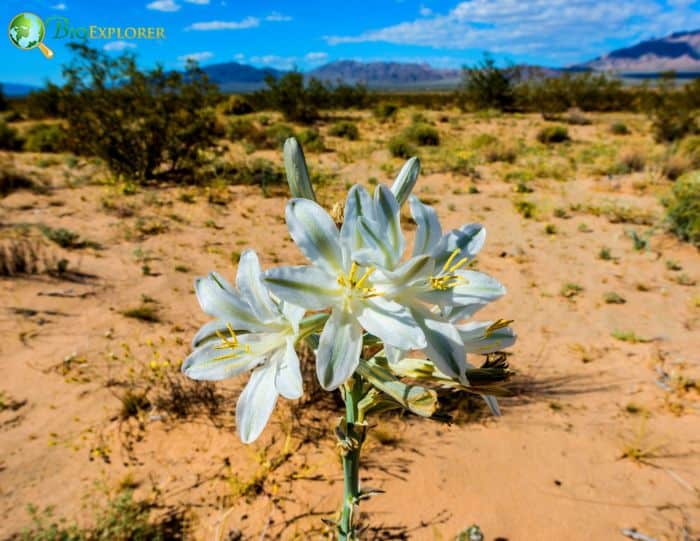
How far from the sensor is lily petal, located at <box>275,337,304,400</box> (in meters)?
1.13

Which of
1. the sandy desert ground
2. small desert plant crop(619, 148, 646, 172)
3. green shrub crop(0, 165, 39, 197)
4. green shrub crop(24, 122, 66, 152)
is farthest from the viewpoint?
green shrub crop(24, 122, 66, 152)

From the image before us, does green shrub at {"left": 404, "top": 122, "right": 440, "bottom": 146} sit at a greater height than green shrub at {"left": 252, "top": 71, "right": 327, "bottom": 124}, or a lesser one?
lesser

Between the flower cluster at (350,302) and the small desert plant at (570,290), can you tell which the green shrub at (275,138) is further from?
the flower cluster at (350,302)

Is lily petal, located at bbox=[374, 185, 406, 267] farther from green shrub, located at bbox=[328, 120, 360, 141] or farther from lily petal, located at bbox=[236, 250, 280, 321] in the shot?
green shrub, located at bbox=[328, 120, 360, 141]

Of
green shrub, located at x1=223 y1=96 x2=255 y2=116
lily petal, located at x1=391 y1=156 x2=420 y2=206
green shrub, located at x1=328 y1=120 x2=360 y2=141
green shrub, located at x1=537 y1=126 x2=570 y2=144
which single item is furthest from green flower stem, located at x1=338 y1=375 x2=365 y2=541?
green shrub, located at x1=223 y1=96 x2=255 y2=116

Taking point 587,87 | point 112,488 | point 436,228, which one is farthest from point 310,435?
point 587,87

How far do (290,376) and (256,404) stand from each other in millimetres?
152

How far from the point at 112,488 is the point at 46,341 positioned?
6.82 ft

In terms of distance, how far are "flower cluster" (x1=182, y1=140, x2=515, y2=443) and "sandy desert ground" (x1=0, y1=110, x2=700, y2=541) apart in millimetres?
669

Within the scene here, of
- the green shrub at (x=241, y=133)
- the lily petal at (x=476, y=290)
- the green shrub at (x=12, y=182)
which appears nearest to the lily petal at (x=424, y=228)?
the lily petal at (x=476, y=290)

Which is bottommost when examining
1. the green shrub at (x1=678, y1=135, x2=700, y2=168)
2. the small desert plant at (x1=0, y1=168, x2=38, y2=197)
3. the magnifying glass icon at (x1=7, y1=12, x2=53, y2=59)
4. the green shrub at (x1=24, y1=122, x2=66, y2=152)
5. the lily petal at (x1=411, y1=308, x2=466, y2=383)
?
the green shrub at (x1=678, y1=135, x2=700, y2=168)

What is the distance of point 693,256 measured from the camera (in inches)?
274

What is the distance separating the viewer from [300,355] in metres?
3.53

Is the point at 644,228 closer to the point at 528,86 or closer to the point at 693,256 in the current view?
the point at 693,256
